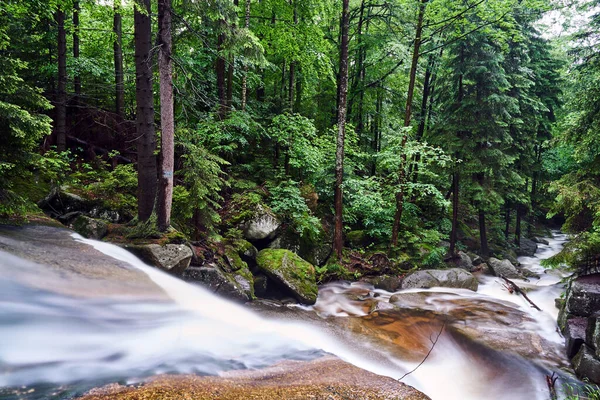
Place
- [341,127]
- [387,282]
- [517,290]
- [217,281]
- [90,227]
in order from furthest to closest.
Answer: [341,127] < [387,282] < [517,290] < [90,227] < [217,281]

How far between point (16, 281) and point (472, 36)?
16.4 metres

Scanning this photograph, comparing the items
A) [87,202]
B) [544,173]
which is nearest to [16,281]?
[87,202]

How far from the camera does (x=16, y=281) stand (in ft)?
14.6

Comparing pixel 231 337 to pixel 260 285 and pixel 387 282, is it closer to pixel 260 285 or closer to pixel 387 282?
pixel 260 285

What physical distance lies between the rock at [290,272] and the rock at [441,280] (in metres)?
3.77

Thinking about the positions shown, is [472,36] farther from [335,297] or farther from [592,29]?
[335,297]

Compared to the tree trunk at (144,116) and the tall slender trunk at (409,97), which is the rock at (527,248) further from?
the tree trunk at (144,116)

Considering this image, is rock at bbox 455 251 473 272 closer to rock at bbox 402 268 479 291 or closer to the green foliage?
rock at bbox 402 268 479 291

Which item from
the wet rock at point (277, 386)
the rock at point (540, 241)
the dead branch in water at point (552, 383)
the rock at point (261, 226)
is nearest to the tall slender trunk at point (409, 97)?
the rock at point (261, 226)

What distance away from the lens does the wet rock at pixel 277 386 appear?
3230mm

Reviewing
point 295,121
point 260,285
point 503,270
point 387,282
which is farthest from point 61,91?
point 503,270

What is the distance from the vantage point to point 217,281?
23.4 feet

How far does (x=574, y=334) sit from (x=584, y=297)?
0.96 meters

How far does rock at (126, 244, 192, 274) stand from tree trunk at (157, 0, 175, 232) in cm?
77
